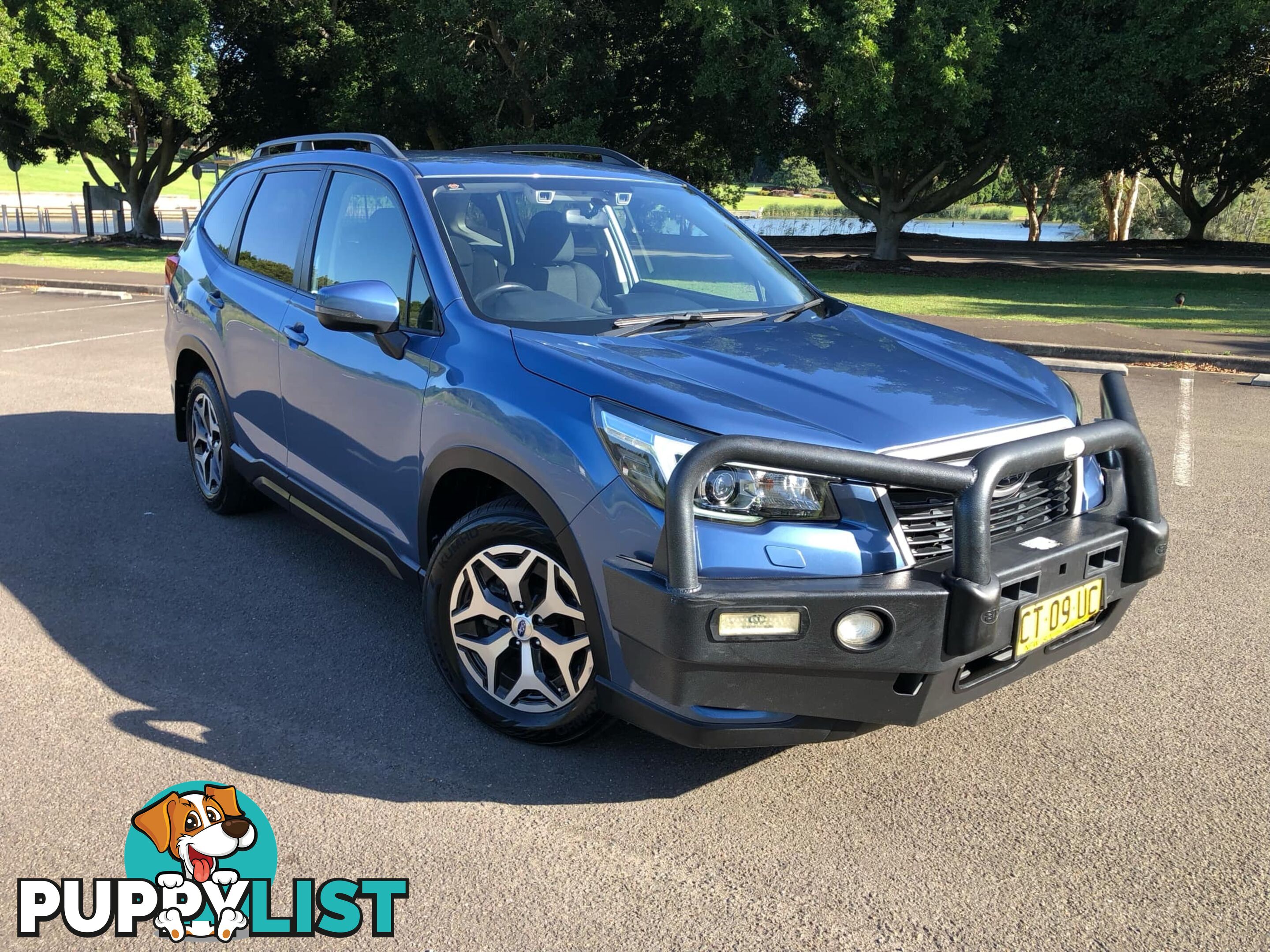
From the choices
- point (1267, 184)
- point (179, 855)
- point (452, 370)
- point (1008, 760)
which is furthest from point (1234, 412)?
point (1267, 184)

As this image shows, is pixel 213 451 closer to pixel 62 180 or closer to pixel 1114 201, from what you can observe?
pixel 1114 201

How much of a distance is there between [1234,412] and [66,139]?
2777 cm

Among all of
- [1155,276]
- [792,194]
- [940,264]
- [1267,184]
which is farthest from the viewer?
[792,194]

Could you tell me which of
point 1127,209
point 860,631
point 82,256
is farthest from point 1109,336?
point 1127,209

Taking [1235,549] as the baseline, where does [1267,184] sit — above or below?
above

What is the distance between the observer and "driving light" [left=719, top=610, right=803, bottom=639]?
262cm

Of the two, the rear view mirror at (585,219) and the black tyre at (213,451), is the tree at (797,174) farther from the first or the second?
the rear view mirror at (585,219)

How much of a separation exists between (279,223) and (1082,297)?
53.0ft

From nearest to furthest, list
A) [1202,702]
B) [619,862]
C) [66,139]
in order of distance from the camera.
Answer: [619,862], [1202,702], [66,139]

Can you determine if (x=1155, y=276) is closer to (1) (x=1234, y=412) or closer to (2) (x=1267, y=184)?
(1) (x=1234, y=412)

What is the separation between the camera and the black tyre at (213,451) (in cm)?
539

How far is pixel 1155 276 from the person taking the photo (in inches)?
884

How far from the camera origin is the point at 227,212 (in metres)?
5.56

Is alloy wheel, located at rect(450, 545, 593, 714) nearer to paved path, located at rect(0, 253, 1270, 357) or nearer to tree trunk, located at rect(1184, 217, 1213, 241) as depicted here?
paved path, located at rect(0, 253, 1270, 357)
